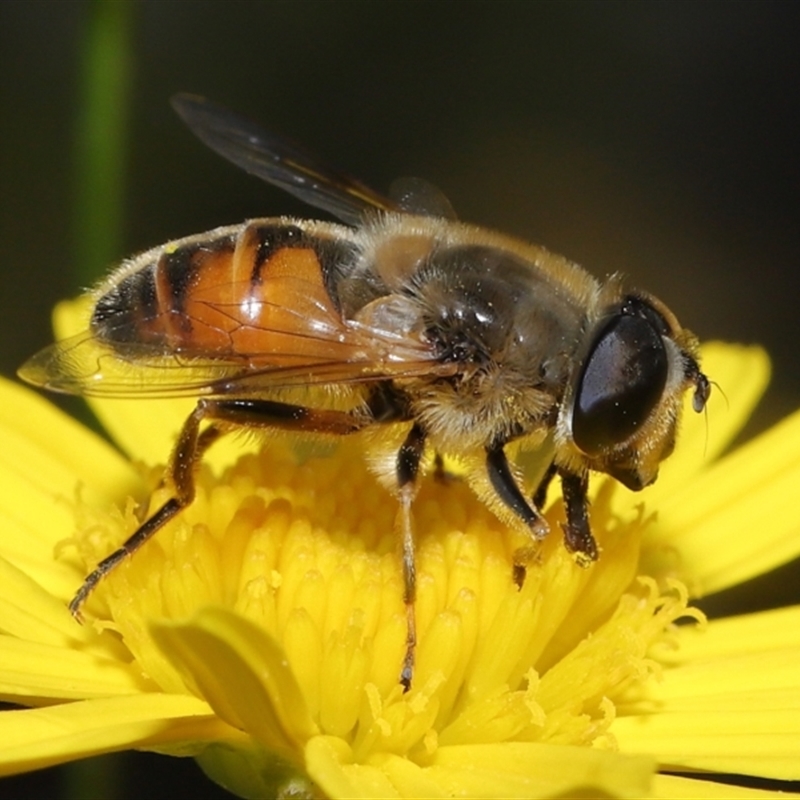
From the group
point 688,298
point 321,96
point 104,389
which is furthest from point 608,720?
point 321,96

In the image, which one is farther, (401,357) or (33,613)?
(33,613)

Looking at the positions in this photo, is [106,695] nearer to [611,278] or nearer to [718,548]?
[611,278]

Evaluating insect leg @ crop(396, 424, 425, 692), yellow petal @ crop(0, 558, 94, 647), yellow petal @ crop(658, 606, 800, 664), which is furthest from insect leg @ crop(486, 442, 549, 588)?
yellow petal @ crop(0, 558, 94, 647)

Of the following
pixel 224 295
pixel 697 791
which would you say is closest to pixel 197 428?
pixel 224 295

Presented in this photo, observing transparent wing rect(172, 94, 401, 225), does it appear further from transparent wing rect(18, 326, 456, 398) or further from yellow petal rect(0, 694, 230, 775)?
yellow petal rect(0, 694, 230, 775)

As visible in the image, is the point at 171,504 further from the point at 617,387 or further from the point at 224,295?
the point at 617,387

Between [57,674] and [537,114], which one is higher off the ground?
[537,114]
